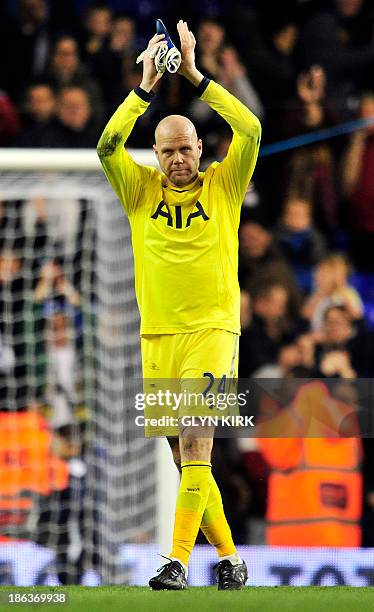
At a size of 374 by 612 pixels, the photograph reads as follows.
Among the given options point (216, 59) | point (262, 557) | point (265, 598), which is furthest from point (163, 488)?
point (216, 59)

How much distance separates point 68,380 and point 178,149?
11.5 feet

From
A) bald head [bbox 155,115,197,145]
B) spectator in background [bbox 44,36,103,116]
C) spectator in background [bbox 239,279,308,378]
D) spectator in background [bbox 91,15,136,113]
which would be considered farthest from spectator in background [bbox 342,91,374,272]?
bald head [bbox 155,115,197,145]

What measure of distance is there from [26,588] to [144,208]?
6.62 ft

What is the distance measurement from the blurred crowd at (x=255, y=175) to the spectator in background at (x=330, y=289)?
13 millimetres

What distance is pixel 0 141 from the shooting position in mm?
11422

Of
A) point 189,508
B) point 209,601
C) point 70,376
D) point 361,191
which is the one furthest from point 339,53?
point 209,601

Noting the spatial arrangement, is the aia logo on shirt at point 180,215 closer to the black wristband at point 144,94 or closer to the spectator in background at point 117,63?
the black wristband at point 144,94

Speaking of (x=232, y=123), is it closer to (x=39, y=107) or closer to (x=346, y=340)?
(x=346, y=340)

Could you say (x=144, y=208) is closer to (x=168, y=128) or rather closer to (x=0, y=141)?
(x=168, y=128)

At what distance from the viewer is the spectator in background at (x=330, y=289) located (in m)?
11.0

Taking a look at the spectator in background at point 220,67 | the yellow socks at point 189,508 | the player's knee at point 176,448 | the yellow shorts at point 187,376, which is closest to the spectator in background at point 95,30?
the spectator in background at point 220,67

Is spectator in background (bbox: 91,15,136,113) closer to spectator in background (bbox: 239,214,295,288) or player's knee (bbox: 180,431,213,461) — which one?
spectator in background (bbox: 239,214,295,288)

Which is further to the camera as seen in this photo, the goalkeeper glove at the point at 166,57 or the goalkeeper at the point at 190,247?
the goalkeeper at the point at 190,247

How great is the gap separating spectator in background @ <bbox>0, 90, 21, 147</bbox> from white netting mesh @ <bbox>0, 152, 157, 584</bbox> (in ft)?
4.55
